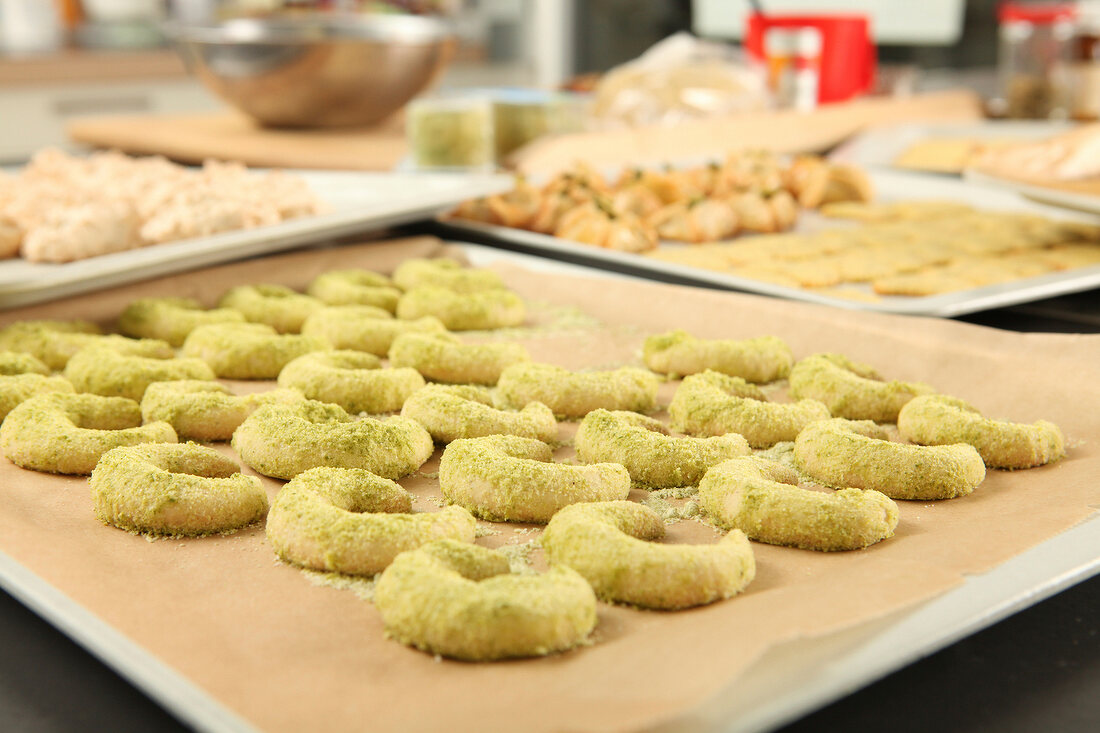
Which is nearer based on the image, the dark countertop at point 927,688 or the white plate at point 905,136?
the dark countertop at point 927,688

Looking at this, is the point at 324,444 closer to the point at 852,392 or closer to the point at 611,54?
the point at 852,392

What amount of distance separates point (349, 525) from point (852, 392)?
723 mm

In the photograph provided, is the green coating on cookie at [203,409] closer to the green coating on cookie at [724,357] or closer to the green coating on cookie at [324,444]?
the green coating on cookie at [324,444]

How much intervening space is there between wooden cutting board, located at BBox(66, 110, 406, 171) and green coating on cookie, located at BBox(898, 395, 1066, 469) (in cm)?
175

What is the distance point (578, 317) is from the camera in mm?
1936

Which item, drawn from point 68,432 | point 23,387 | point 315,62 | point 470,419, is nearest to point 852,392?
point 470,419

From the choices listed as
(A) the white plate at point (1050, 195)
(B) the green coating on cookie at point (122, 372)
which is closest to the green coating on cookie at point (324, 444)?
(B) the green coating on cookie at point (122, 372)

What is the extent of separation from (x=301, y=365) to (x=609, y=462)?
0.51 meters

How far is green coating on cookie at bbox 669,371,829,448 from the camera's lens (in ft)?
4.44

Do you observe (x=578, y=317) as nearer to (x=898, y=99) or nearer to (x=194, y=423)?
(x=194, y=423)

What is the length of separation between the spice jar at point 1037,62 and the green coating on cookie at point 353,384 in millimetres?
3140

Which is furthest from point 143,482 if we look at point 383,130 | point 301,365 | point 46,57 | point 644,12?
point 644,12

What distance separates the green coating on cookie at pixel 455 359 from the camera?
1.60m

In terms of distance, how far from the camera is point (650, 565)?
0.95 metres
